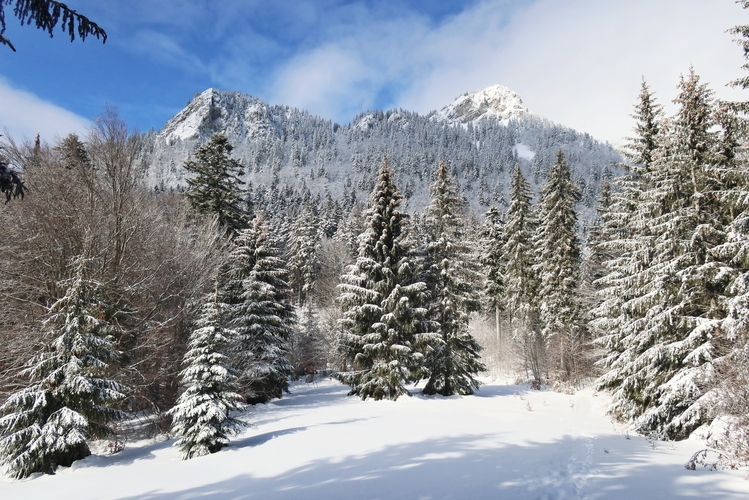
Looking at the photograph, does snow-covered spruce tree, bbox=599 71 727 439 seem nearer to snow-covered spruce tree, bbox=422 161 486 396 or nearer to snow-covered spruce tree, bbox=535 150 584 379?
snow-covered spruce tree, bbox=422 161 486 396

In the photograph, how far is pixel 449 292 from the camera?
70.2 ft

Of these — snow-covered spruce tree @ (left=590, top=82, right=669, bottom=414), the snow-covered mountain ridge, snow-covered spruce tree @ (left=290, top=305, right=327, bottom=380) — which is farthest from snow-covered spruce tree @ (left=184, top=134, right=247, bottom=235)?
the snow-covered mountain ridge

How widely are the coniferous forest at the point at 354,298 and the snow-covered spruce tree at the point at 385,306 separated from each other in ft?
0.37

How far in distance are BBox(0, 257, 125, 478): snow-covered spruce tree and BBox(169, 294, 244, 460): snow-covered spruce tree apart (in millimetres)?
1880

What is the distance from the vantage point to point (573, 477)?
309 inches

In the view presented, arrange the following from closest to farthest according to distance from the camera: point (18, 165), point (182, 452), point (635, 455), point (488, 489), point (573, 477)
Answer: point (488, 489) < point (573, 477) < point (635, 455) < point (182, 452) < point (18, 165)

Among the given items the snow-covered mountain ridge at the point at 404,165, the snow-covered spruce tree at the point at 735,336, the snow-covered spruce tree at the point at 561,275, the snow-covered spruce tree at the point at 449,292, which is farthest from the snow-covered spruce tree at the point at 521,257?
the snow-covered mountain ridge at the point at 404,165

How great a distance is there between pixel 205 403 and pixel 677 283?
15.1m

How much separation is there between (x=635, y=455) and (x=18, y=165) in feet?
74.4

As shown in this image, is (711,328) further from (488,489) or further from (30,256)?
(30,256)

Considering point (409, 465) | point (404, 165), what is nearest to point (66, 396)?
point (409, 465)

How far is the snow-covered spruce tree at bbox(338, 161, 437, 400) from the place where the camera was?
63.6 feet

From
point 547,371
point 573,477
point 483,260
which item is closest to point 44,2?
point 573,477

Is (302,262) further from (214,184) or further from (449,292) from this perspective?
(449,292)
